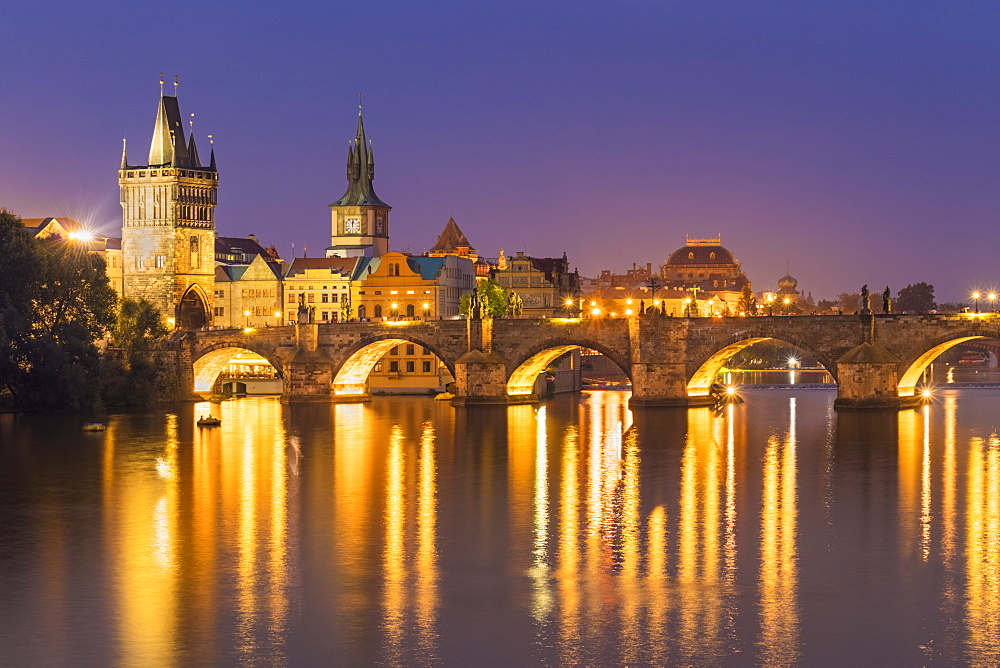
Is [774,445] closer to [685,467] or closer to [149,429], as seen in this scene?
[685,467]

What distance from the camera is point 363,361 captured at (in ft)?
337

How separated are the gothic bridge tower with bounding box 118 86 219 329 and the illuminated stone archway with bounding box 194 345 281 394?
73.7 feet

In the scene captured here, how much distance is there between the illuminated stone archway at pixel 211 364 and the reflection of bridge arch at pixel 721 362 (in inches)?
1176

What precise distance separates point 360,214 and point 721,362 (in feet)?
230

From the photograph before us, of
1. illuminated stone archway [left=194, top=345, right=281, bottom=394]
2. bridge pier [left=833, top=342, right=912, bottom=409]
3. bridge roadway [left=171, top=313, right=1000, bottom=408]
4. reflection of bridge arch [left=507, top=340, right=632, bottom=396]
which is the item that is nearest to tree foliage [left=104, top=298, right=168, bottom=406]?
bridge roadway [left=171, top=313, right=1000, bottom=408]

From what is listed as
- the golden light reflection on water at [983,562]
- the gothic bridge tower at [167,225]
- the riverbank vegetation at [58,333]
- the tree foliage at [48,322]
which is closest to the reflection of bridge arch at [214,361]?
the riverbank vegetation at [58,333]

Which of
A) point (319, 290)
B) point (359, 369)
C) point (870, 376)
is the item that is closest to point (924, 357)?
point (870, 376)

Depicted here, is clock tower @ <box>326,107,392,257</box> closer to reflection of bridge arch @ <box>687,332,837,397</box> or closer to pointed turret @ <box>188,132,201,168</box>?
pointed turret @ <box>188,132,201,168</box>

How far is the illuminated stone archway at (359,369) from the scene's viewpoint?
327ft

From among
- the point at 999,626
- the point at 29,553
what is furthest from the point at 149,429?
the point at 999,626

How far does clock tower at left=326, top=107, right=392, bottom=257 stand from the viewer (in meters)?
154

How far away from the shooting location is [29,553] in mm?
42344

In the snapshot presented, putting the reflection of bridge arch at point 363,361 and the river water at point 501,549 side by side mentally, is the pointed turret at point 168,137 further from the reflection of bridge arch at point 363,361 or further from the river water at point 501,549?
the river water at point 501,549

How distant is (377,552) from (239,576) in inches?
184
